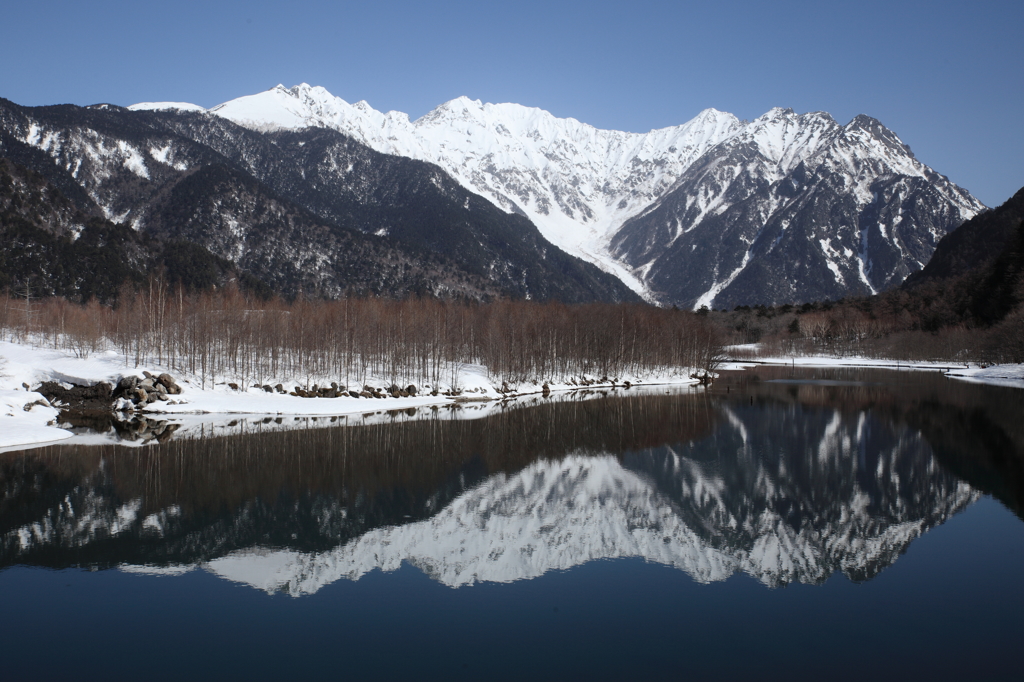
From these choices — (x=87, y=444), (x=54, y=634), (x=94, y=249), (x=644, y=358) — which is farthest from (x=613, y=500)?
(x=94, y=249)

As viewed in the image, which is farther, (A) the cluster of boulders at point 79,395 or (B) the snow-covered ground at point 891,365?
(B) the snow-covered ground at point 891,365

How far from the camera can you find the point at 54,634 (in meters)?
13.5

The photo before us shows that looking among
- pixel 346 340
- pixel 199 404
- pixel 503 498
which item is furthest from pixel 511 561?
pixel 346 340

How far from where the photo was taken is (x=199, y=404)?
5369cm

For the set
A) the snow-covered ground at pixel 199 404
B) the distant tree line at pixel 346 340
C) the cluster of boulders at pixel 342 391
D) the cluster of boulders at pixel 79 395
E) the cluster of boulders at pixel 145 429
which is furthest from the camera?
the distant tree line at pixel 346 340

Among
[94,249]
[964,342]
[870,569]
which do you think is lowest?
[870,569]

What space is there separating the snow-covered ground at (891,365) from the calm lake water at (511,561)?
5419 centimetres

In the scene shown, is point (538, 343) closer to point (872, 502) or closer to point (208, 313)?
point (208, 313)

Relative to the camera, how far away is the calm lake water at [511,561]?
12.7 metres

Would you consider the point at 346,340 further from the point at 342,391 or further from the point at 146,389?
the point at 146,389

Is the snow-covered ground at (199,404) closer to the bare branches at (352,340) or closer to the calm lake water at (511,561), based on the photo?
the bare branches at (352,340)

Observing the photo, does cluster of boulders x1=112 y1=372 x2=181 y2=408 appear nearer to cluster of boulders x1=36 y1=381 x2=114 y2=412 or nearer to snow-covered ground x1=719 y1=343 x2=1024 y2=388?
cluster of boulders x1=36 y1=381 x2=114 y2=412

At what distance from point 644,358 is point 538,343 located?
71.2 feet

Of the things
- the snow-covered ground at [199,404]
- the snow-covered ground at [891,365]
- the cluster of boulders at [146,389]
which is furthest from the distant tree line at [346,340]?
the snow-covered ground at [891,365]
